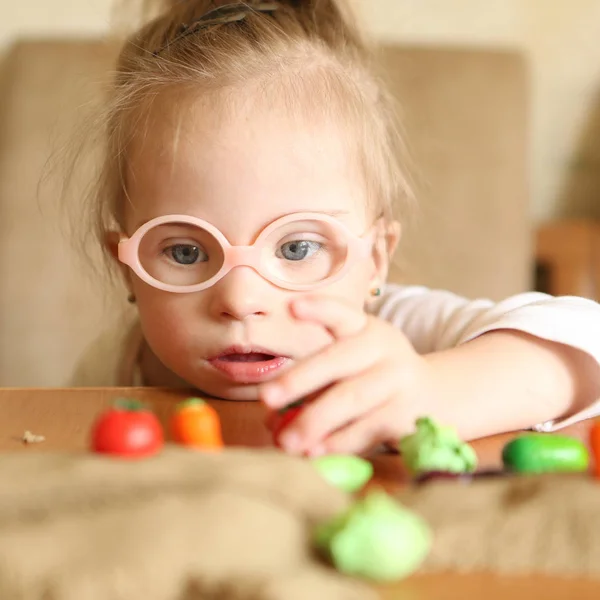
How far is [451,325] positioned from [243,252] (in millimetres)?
284

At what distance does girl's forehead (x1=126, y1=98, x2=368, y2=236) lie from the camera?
70cm

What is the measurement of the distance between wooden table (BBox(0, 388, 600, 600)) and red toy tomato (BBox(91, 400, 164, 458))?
0.10m

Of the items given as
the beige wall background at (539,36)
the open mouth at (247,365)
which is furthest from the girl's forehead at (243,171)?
the beige wall background at (539,36)

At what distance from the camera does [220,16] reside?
873 mm

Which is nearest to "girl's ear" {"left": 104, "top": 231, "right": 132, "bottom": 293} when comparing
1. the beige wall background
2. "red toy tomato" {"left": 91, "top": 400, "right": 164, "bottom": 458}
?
"red toy tomato" {"left": 91, "top": 400, "right": 164, "bottom": 458}

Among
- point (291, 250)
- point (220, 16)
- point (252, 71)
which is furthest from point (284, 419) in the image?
point (220, 16)

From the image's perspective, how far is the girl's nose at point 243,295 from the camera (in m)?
0.66

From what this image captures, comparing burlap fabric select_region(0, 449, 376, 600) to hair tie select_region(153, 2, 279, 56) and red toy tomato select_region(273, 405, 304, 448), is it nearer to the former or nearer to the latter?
red toy tomato select_region(273, 405, 304, 448)

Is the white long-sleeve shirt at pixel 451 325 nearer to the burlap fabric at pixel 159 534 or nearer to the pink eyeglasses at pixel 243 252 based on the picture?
the pink eyeglasses at pixel 243 252

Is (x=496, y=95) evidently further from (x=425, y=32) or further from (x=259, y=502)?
(x=259, y=502)

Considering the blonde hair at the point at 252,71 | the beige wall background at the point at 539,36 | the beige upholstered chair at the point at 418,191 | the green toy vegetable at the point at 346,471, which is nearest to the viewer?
the green toy vegetable at the point at 346,471

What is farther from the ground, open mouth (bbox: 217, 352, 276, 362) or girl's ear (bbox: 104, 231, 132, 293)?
girl's ear (bbox: 104, 231, 132, 293)

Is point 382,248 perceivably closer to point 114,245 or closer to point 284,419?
point 114,245

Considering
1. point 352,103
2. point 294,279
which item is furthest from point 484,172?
point 294,279
